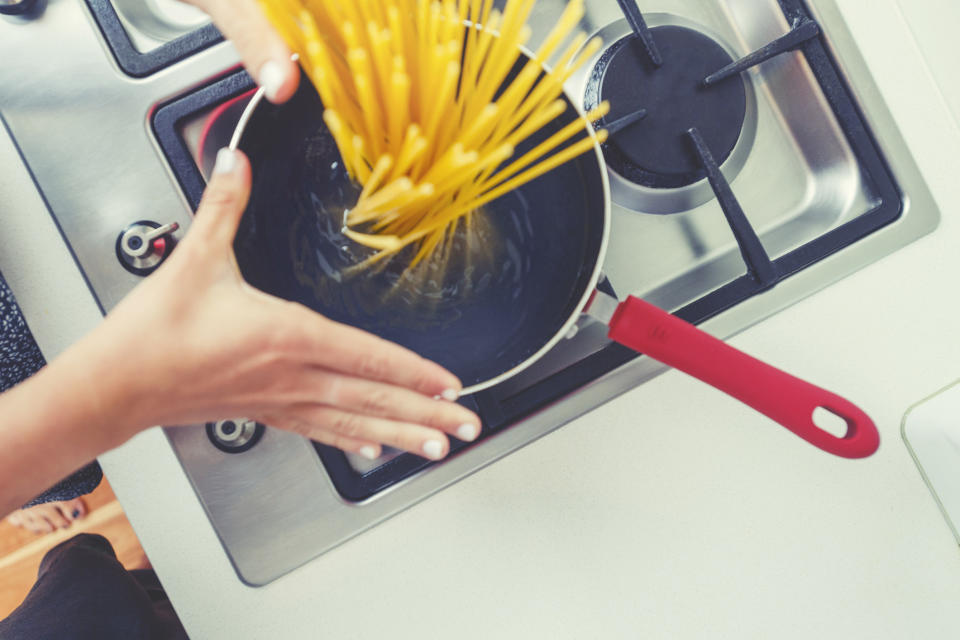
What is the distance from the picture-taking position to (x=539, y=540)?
50 centimetres

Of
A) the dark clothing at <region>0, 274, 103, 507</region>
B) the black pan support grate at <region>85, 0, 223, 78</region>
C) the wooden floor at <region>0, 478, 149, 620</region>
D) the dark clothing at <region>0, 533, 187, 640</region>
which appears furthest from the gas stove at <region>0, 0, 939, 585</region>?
the wooden floor at <region>0, 478, 149, 620</region>

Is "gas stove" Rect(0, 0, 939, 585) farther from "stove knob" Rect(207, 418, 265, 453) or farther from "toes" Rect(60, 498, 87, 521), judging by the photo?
"toes" Rect(60, 498, 87, 521)

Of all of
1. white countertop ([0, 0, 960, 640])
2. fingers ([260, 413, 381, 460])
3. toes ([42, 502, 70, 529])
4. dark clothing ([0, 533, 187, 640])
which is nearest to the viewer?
fingers ([260, 413, 381, 460])

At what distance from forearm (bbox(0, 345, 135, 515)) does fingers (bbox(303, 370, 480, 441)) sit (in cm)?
11

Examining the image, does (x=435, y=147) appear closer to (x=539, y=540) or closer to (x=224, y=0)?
(x=224, y=0)

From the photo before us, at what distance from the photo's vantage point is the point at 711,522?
0.51 meters

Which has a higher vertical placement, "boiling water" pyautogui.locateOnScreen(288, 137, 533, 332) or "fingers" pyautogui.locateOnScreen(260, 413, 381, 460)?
"boiling water" pyautogui.locateOnScreen(288, 137, 533, 332)

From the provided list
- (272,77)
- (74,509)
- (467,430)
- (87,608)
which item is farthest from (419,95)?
(74,509)

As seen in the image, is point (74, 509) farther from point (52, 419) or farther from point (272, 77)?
point (272, 77)

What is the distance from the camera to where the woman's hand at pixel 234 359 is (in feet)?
1.07

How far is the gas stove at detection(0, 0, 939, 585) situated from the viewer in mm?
466

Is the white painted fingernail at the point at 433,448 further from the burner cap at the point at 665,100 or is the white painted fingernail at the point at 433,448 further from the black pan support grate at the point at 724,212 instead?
the burner cap at the point at 665,100

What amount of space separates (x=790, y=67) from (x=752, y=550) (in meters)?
0.40

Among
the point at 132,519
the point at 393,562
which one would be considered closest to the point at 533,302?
the point at 393,562
